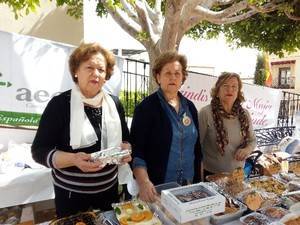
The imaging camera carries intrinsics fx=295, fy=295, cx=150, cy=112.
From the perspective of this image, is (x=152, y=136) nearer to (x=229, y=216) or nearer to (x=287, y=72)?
(x=229, y=216)

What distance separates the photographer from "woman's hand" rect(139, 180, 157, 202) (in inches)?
60.6

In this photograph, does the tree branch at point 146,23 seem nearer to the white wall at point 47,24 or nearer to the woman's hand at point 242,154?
the white wall at point 47,24

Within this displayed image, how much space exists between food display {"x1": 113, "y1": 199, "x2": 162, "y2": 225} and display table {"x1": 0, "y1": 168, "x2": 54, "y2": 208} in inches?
50.5

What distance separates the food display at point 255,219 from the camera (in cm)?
142

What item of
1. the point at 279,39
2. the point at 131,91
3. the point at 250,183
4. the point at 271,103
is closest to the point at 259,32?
the point at 279,39

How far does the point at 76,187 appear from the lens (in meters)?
1.64

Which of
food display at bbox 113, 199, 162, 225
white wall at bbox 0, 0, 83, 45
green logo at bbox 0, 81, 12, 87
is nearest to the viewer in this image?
food display at bbox 113, 199, 162, 225

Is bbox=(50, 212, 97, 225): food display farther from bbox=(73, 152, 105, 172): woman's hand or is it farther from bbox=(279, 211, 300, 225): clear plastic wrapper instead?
bbox=(279, 211, 300, 225): clear plastic wrapper

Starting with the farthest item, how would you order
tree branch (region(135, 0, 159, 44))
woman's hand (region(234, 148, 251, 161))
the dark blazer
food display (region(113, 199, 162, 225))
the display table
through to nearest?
tree branch (region(135, 0, 159, 44))
the display table
woman's hand (region(234, 148, 251, 161))
the dark blazer
food display (region(113, 199, 162, 225))

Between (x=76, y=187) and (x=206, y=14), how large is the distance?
3.04 m

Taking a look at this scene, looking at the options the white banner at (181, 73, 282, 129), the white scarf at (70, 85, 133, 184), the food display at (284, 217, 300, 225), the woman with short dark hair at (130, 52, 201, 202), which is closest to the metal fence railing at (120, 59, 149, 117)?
the white banner at (181, 73, 282, 129)

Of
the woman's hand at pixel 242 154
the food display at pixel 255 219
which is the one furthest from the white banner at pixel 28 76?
the food display at pixel 255 219

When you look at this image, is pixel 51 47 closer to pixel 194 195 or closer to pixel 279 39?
pixel 194 195

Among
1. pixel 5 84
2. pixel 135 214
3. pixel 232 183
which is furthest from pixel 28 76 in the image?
pixel 232 183
